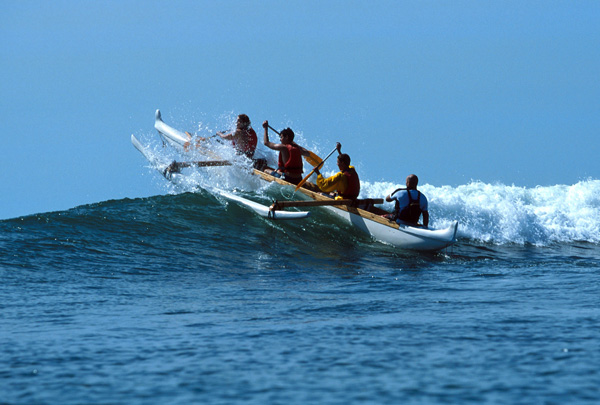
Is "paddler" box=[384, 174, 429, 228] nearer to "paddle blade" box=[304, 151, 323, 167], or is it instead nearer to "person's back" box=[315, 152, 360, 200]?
"person's back" box=[315, 152, 360, 200]

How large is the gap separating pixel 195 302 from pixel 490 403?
4041mm

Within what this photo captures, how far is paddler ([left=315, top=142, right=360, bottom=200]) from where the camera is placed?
1106 cm

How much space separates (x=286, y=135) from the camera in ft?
41.1

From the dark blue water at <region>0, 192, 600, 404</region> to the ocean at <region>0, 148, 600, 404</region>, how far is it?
2 centimetres

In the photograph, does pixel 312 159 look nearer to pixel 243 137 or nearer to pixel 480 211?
pixel 243 137

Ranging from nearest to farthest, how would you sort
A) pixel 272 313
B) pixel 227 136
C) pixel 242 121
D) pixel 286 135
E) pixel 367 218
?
pixel 272 313 → pixel 367 218 → pixel 286 135 → pixel 242 121 → pixel 227 136

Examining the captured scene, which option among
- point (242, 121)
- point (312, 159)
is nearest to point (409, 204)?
point (312, 159)

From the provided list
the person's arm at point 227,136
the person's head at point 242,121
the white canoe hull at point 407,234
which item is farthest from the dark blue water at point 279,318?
the person's head at point 242,121

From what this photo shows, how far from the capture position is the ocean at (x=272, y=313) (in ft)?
13.6

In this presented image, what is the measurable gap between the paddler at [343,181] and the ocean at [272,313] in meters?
0.63

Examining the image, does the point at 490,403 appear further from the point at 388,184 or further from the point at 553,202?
the point at 553,202

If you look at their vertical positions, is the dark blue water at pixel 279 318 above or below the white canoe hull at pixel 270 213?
below

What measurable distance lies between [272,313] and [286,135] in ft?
21.5

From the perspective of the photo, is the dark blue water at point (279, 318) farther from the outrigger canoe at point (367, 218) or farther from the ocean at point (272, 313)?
the outrigger canoe at point (367, 218)
